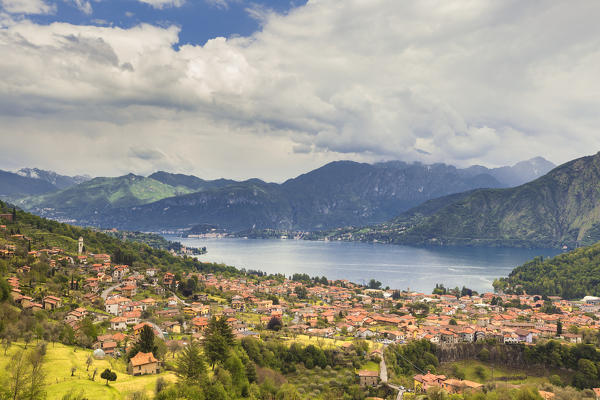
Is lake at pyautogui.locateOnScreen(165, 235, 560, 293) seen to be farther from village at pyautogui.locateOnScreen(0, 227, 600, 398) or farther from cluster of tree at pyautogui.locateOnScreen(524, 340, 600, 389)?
cluster of tree at pyautogui.locateOnScreen(524, 340, 600, 389)

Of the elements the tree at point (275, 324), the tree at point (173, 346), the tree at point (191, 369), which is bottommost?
the tree at point (275, 324)

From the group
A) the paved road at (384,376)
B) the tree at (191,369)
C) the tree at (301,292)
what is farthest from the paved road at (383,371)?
the tree at (301,292)

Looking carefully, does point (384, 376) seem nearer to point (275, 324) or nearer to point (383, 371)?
point (383, 371)

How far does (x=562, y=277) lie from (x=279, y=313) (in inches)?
3277

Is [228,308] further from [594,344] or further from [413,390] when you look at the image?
[594,344]

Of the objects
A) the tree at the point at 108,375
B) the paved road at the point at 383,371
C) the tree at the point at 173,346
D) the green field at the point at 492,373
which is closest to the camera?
the tree at the point at 108,375

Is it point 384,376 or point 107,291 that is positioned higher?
point 107,291

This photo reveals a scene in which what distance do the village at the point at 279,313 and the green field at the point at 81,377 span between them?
1.53 meters

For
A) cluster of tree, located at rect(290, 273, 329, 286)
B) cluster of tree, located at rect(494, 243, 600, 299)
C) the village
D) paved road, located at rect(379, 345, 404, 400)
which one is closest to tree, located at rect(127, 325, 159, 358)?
the village

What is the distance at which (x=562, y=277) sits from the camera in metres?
109

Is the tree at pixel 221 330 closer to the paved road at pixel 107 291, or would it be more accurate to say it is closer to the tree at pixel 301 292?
the paved road at pixel 107 291

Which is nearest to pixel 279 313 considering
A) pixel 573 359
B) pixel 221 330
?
pixel 221 330

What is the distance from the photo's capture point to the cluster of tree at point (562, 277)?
102000 mm

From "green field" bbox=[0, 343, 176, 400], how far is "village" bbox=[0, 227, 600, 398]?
1.53m
